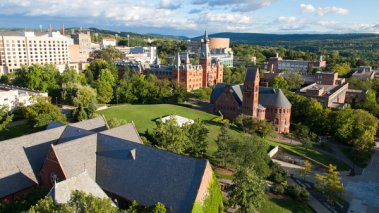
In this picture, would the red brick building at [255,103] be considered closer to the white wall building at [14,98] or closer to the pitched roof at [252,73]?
the pitched roof at [252,73]

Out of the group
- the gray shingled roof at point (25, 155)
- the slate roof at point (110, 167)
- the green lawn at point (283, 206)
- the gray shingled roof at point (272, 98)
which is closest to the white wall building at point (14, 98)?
the gray shingled roof at point (25, 155)

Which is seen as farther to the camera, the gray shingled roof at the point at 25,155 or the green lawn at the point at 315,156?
the green lawn at the point at 315,156

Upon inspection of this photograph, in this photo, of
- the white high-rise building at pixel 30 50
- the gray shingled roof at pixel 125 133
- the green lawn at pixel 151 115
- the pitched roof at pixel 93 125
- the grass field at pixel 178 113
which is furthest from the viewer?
the white high-rise building at pixel 30 50

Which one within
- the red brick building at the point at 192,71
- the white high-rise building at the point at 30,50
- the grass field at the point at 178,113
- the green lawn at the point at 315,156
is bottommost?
the green lawn at the point at 315,156

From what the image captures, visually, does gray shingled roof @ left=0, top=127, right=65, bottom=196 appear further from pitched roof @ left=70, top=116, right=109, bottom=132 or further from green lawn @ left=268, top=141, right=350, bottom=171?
green lawn @ left=268, top=141, right=350, bottom=171

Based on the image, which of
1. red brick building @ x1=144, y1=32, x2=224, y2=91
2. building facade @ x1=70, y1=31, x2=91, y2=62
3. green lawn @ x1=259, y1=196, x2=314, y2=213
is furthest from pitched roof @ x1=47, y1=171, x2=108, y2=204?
building facade @ x1=70, y1=31, x2=91, y2=62

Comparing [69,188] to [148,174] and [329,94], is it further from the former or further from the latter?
[329,94]
